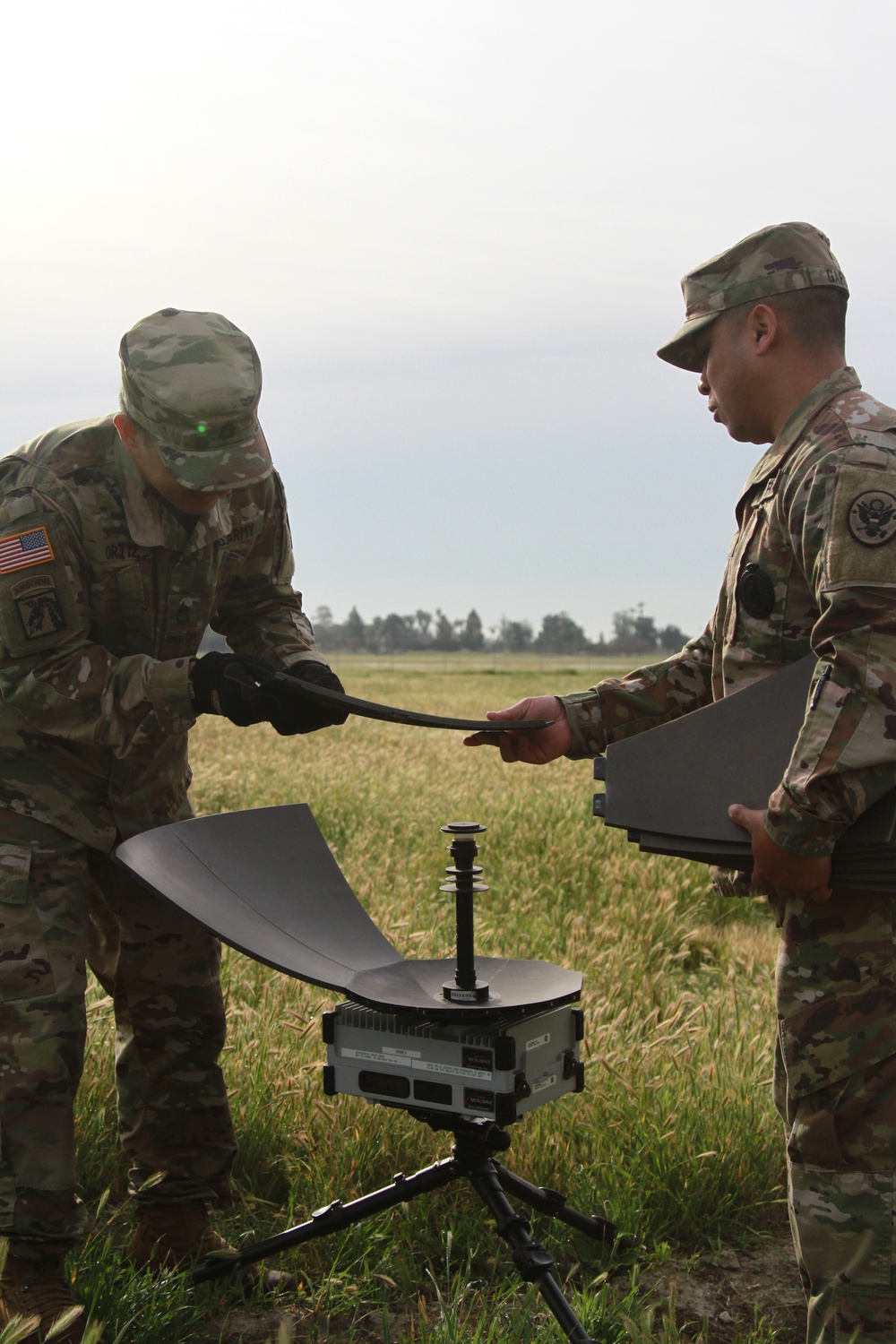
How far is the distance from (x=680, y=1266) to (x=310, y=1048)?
1.36 m

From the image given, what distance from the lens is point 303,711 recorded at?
119 inches

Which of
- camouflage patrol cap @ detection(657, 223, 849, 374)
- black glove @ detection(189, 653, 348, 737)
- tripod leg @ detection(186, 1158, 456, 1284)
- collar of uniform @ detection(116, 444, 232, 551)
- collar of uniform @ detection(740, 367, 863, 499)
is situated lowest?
tripod leg @ detection(186, 1158, 456, 1284)

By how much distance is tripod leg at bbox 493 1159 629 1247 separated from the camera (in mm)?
2873

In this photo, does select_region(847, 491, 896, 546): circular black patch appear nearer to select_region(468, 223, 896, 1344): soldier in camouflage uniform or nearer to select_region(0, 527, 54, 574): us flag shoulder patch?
select_region(468, 223, 896, 1344): soldier in camouflage uniform

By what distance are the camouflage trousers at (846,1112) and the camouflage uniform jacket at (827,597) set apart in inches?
10.1

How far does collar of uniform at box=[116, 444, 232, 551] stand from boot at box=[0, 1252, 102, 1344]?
1779 millimetres

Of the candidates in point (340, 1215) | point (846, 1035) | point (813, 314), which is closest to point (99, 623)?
point (340, 1215)

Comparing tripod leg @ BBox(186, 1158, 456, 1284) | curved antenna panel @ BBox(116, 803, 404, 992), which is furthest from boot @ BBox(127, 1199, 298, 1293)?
curved antenna panel @ BBox(116, 803, 404, 992)

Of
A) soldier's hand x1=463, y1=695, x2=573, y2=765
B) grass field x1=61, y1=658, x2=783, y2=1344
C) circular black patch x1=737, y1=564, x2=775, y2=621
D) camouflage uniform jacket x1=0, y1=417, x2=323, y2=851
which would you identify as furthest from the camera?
soldier's hand x1=463, y1=695, x2=573, y2=765

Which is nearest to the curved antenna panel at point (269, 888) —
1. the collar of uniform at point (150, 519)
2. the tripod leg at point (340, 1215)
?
the tripod leg at point (340, 1215)

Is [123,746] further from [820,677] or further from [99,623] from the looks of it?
[820,677]

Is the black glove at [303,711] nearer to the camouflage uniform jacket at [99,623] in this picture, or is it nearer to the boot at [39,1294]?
the camouflage uniform jacket at [99,623]

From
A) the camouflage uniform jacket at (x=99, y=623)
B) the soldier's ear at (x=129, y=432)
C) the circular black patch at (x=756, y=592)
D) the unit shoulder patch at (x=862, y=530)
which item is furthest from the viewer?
the soldier's ear at (x=129, y=432)

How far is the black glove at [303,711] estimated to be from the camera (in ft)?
9.61
